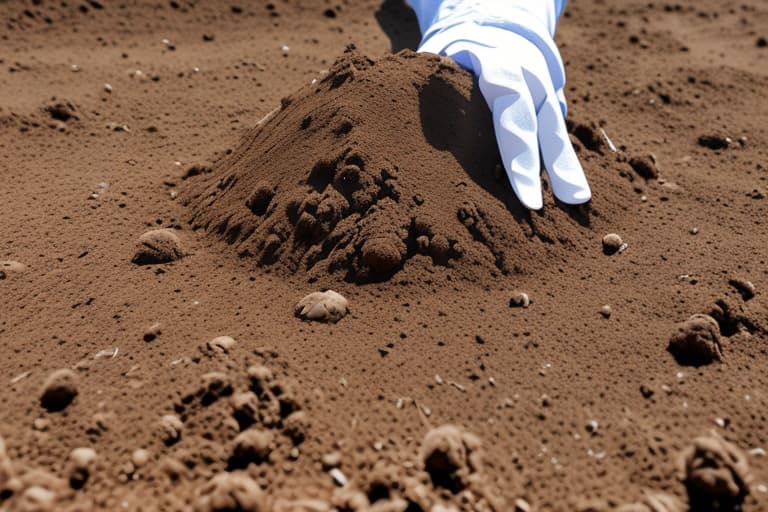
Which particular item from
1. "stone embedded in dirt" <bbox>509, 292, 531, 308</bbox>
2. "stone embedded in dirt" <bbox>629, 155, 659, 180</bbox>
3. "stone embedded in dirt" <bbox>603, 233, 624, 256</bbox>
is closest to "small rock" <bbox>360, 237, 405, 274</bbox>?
"stone embedded in dirt" <bbox>509, 292, 531, 308</bbox>

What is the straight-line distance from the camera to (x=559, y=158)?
3742 millimetres

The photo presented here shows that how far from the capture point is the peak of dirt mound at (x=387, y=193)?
3270 millimetres

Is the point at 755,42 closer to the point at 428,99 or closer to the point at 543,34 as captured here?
the point at 543,34

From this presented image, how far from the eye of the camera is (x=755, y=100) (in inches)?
218

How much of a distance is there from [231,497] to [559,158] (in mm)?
2436

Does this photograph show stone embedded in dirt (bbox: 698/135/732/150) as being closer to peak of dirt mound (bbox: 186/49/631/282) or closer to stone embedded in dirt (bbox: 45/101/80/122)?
peak of dirt mound (bbox: 186/49/631/282)

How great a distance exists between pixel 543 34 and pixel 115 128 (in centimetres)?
281

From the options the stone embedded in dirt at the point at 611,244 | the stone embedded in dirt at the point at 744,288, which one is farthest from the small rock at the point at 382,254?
the stone embedded in dirt at the point at 744,288

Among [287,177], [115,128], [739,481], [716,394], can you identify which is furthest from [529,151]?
[115,128]

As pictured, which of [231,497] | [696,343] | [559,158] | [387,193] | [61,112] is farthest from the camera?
[61,112]

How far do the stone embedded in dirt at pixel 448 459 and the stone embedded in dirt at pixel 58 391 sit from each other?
126 cm

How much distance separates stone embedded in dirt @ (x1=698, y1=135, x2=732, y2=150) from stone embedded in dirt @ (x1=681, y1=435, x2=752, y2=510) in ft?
9.96

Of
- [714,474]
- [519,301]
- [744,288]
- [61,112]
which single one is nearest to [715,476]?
[714,474]

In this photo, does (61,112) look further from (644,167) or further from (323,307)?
(644,167)
